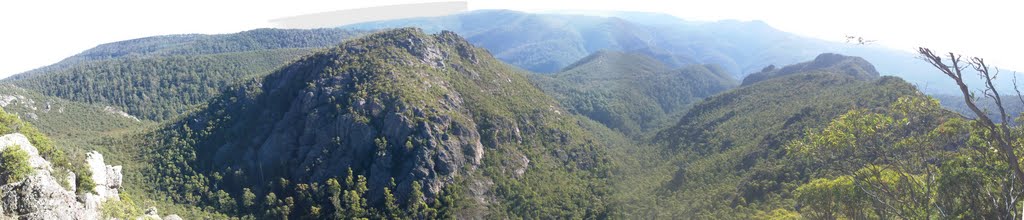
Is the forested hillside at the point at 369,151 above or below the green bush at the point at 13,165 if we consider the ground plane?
below

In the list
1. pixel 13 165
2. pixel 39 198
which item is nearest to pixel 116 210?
pixel 39 198

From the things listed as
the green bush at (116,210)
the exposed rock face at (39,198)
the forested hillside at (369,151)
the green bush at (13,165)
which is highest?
the green bush at (13,165)

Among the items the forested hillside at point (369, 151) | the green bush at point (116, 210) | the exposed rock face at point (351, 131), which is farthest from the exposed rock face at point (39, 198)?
the exposed rock face at point (351, 131)

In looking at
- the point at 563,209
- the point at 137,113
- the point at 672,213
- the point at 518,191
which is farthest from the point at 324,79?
the point at 137,113

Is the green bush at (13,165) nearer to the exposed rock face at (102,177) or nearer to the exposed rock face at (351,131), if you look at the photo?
the exposed rock face at (102,177)

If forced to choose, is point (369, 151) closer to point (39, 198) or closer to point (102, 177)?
point (102, 177)

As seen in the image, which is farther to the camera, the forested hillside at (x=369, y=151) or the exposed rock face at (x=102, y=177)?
the forested hillside at (x=369, y=151)
